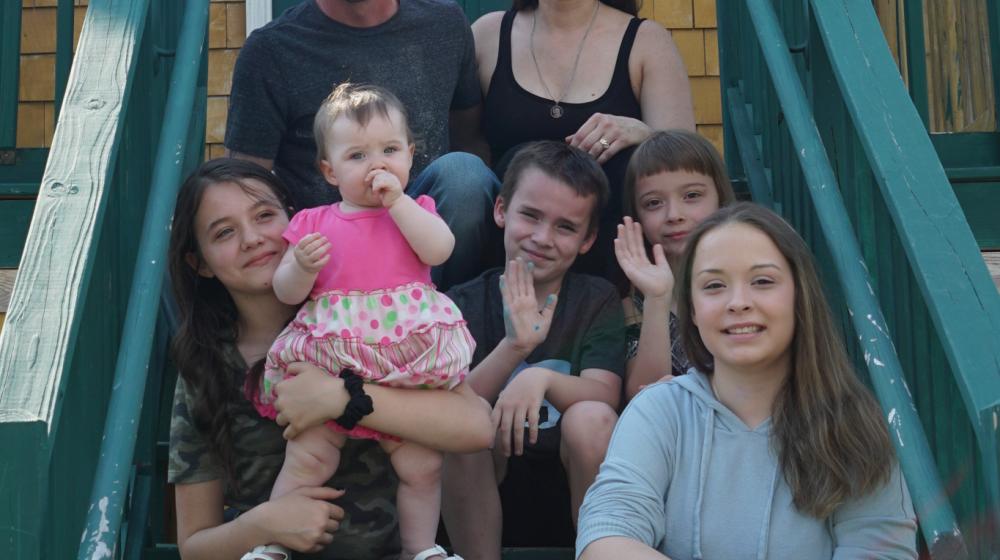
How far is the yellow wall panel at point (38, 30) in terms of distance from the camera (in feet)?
19.6

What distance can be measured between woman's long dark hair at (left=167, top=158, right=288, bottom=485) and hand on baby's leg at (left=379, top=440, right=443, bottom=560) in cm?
34

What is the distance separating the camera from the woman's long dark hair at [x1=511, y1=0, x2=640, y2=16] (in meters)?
3.89

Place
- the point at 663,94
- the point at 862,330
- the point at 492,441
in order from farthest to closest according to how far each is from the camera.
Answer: the point at 663,94 < the point at 492,441 < the point at 862,330

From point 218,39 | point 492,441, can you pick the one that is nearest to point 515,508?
point 492,441

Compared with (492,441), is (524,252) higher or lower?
higher

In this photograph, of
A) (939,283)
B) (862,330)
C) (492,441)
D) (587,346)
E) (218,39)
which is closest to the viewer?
(939,283)

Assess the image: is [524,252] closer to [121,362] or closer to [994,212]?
[121,362]

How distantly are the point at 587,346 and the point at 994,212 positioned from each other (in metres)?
1.40

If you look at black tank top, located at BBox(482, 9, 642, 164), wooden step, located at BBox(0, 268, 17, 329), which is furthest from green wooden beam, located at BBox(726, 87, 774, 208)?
wooden step, located at BBox(0, 268, 17, 329)

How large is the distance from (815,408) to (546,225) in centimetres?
90

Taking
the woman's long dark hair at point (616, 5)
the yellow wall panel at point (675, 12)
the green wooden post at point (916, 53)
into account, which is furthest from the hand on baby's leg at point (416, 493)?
the yellow wall panel at point (675, 12)

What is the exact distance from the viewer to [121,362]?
2.52 m

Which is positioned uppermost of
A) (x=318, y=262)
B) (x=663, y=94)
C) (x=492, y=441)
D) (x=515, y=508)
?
(x=663, y=94)

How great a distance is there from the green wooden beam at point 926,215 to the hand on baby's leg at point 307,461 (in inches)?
44.1
